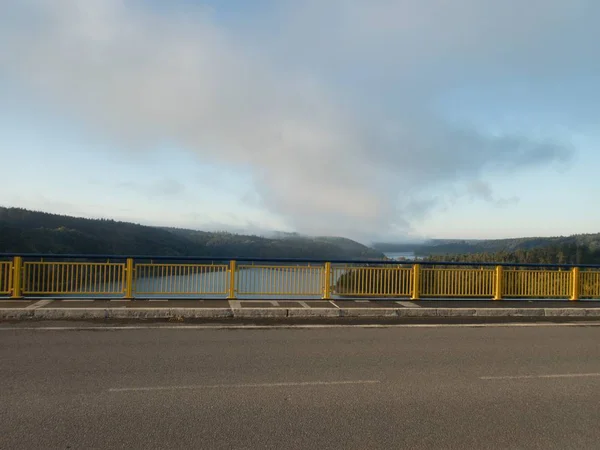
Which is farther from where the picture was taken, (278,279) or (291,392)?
(278,279)

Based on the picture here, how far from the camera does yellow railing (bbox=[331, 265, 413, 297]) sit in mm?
13797

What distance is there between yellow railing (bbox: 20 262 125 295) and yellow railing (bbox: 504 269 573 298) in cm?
1139

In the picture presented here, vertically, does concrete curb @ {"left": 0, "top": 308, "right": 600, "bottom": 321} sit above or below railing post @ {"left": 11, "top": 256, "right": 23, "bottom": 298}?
below

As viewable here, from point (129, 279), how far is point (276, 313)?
159 inches

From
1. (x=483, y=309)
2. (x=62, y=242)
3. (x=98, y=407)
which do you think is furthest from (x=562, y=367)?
(x=62, y=242)

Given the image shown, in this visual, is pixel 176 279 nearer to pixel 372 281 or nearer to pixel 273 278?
pixel 273 278

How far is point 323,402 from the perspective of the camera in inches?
211

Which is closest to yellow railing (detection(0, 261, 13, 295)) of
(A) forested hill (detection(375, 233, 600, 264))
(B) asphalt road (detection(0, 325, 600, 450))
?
(B) asphalt road (detection(0, 325, 600, 450))

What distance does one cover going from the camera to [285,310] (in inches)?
467

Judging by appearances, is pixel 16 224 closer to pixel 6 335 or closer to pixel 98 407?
pixel 6 335

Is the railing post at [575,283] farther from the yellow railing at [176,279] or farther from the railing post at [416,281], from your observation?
the yellow railing at [176,279]

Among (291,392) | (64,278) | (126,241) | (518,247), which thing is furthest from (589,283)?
(126,241)

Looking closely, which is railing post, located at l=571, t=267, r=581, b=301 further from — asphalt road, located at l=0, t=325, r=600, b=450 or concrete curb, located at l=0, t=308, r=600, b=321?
A: asphalt road, located at l=0, t=325, r=600, b=450

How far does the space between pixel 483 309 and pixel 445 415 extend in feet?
28.0
